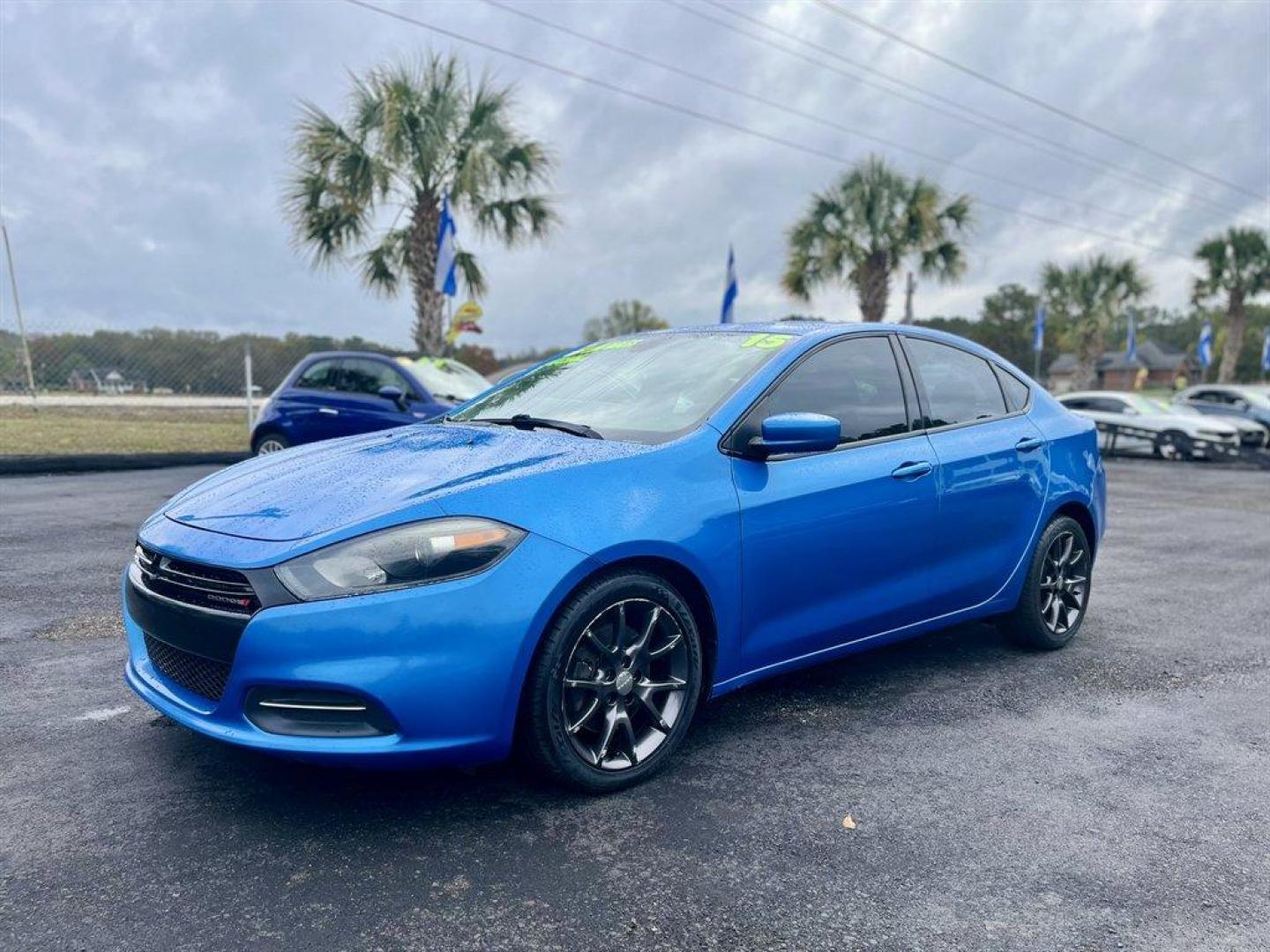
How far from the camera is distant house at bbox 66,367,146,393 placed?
13.6 meters

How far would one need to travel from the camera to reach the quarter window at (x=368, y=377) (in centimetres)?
1053

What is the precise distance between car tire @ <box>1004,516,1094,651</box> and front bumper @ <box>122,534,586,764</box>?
8.82 ft

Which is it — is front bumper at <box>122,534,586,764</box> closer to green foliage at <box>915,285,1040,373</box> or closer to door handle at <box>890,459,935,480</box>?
door handle at <box>890,459,935,480</box>

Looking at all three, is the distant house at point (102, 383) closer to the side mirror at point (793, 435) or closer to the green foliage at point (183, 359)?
the green foliage at point (183, 359)

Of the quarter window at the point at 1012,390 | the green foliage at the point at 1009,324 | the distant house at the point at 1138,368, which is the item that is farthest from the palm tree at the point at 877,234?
the distant house at the point at 1138,368

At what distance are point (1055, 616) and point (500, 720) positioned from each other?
3080mm

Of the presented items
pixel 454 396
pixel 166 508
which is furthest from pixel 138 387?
pixel 166 508

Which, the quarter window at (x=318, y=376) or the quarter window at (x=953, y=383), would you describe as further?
the quarter window at (x=318, y=376)

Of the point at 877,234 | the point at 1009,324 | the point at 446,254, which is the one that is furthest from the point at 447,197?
the point at 1009,324

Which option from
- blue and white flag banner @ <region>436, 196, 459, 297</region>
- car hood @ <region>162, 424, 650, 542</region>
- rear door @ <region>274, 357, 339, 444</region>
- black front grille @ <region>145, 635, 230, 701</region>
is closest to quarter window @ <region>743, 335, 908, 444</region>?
car hood @ <region>162, 424, 650, 542</region>

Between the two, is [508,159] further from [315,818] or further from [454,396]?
[315,818]

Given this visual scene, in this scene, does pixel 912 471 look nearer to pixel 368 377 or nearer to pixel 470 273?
pixel 368 377

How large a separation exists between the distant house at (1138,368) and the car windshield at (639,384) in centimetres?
10521

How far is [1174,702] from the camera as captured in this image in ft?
13.0
